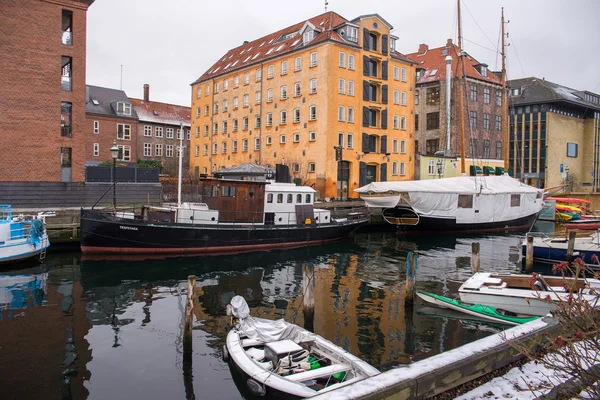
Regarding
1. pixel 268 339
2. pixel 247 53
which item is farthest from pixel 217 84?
pixel 268 339

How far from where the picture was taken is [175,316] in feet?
48.8

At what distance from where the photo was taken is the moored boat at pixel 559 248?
74.3 ft

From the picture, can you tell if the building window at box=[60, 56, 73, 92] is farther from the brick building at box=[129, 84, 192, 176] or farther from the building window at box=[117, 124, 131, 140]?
the building window at box=[117, 124, 131, 140]

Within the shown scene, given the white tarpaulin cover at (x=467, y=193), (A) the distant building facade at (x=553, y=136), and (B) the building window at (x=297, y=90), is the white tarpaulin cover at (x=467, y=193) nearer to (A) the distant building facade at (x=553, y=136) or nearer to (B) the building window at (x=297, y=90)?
(B) the building window at (x=297, y=90)

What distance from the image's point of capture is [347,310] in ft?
51.7

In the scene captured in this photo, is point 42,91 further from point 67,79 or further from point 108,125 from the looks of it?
point 108,125

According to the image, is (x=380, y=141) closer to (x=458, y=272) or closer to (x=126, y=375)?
(x=458, y=272)

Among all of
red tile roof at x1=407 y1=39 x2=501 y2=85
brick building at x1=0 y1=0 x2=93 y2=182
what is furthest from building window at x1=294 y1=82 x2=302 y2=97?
brick building at x1=0 y1=0 x2=93 y2=182

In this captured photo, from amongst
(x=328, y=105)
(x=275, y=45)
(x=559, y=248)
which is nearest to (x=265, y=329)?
(x=559, y=248)

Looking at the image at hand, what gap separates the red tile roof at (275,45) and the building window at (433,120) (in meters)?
11.2

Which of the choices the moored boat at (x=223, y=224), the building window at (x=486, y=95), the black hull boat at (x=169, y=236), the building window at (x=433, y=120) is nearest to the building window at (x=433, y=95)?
the building window at (x=433, y=120)

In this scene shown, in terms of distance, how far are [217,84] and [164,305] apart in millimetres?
50239

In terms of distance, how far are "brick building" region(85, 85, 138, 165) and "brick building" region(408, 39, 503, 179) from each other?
136ft

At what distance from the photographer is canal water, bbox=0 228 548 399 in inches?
404
